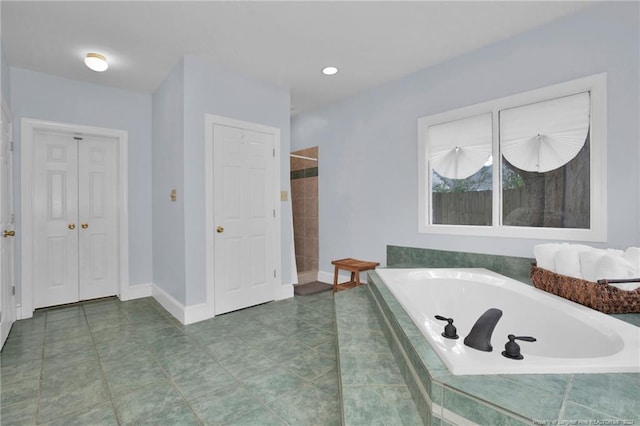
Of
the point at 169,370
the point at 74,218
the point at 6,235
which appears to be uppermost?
the point at 74,218

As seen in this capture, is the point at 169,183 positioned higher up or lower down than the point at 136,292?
higher up

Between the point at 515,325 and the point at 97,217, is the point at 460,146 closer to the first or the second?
the point at 515,325

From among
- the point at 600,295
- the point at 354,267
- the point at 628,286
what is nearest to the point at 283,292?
the point at 354,267

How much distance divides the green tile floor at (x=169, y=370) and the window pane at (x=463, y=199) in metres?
1.50

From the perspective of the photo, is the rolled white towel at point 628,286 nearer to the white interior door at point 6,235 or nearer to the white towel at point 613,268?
the white towel at point 613,268

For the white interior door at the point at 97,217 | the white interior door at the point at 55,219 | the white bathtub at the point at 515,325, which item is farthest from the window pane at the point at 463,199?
the white interior door at the point at 55,219

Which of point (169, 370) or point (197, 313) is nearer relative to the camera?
point (169, 370)

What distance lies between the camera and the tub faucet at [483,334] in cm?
123

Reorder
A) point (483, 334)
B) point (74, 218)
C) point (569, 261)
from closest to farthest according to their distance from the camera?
point (483, 334)
point (569, 261)
point (74, 218)

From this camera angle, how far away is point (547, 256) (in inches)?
79.9

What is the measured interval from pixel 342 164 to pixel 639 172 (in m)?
2.69

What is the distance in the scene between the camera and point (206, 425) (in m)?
1.47

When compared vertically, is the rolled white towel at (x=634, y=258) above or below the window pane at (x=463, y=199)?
below

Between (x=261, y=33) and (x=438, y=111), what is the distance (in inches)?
69.8
